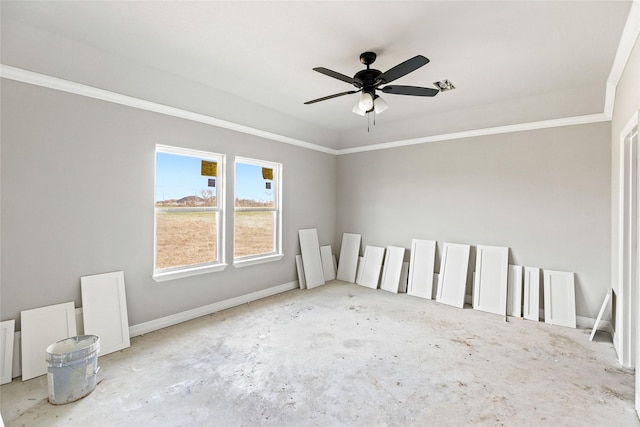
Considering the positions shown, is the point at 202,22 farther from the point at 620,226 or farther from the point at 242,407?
the point at 620,226

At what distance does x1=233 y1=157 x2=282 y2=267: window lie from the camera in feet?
14.4

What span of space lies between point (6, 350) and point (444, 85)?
5.07 m

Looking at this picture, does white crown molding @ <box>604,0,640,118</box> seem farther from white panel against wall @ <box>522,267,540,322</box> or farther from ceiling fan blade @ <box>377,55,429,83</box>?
white panel against wall @ <box>522,267,540,322</box>

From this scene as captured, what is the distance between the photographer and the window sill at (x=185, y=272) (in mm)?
3422

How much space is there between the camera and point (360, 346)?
9.99ft

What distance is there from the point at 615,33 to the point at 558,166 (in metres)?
1.78

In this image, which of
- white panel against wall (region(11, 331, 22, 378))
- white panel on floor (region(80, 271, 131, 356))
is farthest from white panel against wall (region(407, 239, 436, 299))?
white panel against wall (region(11, 331, 22, 378))

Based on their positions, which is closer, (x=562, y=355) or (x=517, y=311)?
(x=562, y=355)

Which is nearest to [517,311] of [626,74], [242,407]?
[626,74]

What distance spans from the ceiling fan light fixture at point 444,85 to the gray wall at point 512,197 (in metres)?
1.19

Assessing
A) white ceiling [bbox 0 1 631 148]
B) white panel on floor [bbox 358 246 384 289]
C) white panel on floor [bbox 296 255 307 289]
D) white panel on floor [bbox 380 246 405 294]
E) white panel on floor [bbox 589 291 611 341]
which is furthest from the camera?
white panel on floor [bbox 358 246 384 289]

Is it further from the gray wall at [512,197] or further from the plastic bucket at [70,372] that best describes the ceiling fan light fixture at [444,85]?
the plastic bucket at [70,372]

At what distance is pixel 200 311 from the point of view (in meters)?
3.80

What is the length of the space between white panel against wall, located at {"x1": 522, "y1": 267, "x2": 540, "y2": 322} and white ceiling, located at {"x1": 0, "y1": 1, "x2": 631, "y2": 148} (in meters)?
2.11
